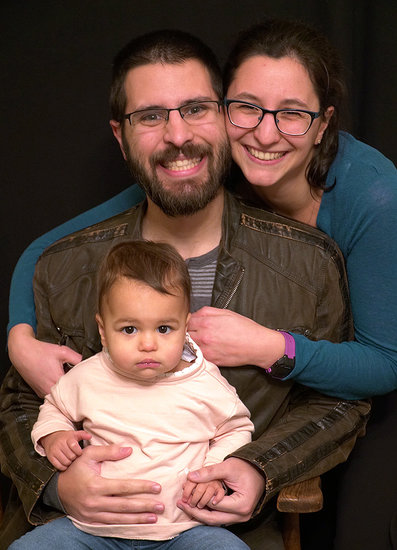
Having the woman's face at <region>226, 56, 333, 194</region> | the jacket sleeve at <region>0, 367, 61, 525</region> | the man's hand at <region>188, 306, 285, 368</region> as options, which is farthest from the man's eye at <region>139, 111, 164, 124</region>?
the jacket sleeve at <region>0, 367, 61, 525</region>

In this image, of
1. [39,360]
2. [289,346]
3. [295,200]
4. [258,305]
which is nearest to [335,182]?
[295,200]

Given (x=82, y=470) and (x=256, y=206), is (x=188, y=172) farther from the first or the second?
(x=82, y=470)

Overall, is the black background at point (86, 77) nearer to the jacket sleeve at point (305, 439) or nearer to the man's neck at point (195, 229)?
the man's neck at point (195, 229)

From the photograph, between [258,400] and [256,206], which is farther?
[256,206]

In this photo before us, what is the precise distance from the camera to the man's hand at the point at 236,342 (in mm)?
2268

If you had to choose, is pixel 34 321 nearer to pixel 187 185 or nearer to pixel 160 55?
pixel 187 185

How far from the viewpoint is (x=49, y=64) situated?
3246 mm

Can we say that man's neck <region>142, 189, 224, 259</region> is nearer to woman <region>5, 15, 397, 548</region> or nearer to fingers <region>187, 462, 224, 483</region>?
woman <region>5, 15, 397, 548</region>

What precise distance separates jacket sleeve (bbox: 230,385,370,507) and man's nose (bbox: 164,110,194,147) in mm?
895

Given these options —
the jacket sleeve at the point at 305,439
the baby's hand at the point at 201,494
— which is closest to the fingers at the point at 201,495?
the baby's hand at the point at 201,494

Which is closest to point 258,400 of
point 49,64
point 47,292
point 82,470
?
point 82,470

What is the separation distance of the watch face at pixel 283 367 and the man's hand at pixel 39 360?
Result: 2.06ft

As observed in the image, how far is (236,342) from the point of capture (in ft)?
7.43

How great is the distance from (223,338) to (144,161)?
0.67m
